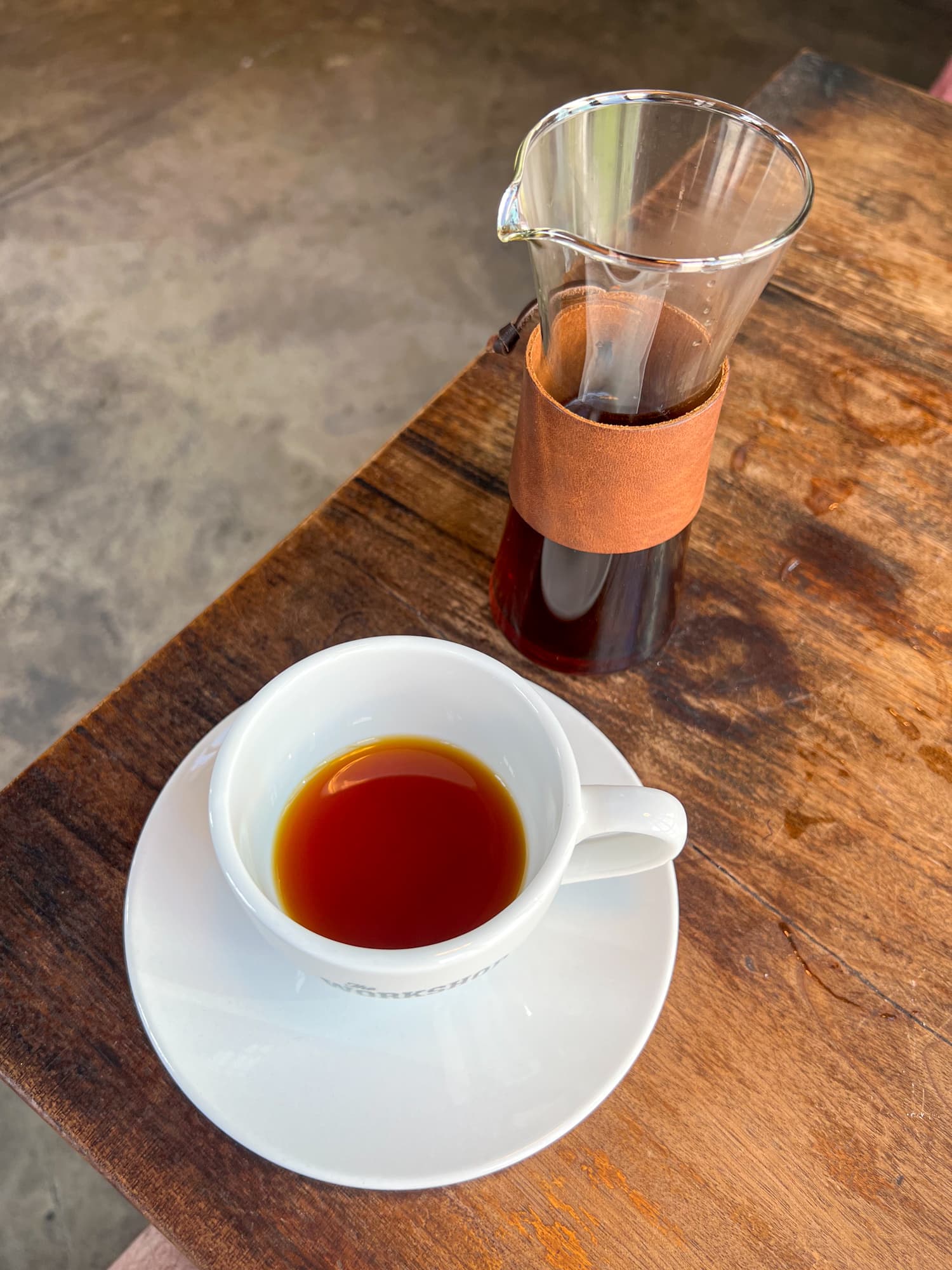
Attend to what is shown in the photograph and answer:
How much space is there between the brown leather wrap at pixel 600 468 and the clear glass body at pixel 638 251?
0.01 meters

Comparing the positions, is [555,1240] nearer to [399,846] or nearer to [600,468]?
[399,846]

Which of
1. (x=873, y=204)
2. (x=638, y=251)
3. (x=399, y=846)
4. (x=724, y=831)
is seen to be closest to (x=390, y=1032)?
(x=399, y=846)

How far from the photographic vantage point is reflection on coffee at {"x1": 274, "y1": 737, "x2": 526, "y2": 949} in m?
0.47

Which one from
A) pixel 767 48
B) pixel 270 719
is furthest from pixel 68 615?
pixel 767 48

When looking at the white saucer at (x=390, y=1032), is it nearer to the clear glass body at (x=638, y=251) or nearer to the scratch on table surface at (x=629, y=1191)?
the scratch on table surface at (x=629, y=1191)

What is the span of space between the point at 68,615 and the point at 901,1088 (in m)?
1.34

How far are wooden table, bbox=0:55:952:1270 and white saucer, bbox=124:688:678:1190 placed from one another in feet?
0.11

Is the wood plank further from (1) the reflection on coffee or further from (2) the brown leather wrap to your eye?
(1) the reflection on coffee

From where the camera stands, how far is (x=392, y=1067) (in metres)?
0.45

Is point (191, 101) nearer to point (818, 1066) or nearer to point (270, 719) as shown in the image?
point (270, 719)

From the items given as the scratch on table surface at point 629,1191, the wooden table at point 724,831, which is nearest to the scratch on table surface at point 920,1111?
the wooden table at point 724,831

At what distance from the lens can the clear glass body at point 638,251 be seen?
451 millimetres

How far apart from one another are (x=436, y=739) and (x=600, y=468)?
0.16m

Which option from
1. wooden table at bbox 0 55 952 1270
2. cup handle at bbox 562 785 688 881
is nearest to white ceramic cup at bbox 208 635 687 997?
cup handle at bbox 562 785 688 881
